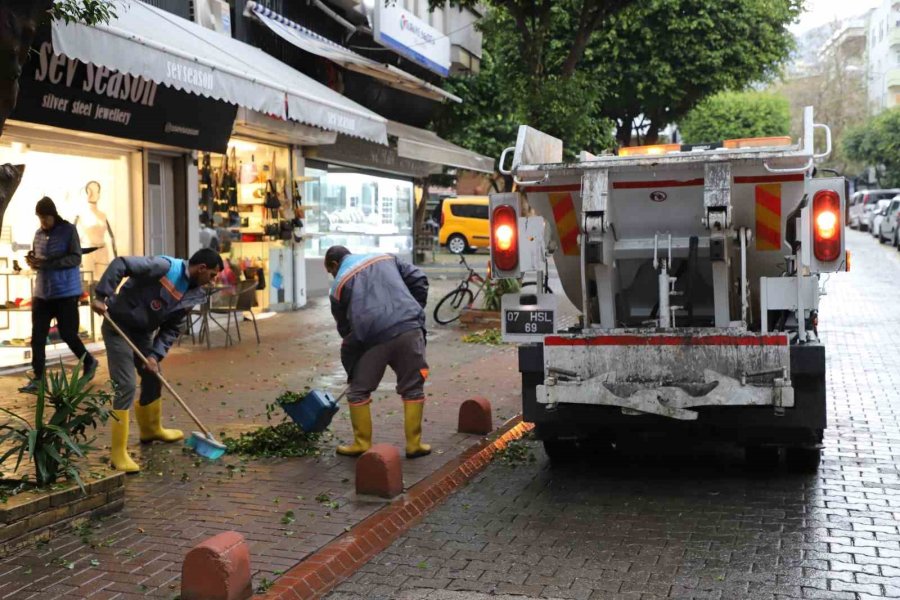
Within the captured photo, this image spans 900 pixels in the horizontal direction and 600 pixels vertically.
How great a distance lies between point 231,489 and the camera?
20.5ft

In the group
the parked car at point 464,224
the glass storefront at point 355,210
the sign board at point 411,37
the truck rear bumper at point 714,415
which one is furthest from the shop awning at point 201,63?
the parked car at point 464,224

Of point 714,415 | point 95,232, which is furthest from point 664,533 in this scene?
point 95,232

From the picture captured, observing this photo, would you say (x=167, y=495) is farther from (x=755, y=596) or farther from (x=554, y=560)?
(x=755, y=596)

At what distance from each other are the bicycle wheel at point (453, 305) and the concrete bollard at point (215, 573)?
1090 centimetres

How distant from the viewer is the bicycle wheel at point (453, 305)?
15.4 metres

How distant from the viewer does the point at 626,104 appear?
32438mm

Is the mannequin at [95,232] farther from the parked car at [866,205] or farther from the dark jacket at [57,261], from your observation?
the parked car at [866,205]

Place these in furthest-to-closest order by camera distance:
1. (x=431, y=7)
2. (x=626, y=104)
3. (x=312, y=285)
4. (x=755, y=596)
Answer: (x=626, y=104) < (x=312, y=285) < (x=431, y=7) < (x=755, y=596)

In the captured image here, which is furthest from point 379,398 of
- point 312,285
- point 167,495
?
point 312,285

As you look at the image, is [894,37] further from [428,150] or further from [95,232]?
[95,232]

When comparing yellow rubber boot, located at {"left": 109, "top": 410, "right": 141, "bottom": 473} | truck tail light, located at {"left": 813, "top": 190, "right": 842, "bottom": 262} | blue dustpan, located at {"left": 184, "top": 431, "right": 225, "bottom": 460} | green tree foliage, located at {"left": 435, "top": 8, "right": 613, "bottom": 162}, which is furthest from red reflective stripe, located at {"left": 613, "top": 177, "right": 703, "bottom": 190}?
green tree foliage, located at {"left": 435, "top": 8, "right": 613, "bottom": 162}

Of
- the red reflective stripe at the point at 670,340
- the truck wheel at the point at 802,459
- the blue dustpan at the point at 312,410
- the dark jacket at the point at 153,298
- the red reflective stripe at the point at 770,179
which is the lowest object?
the truck wheel at the point at 802,459

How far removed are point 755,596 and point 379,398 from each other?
525cm

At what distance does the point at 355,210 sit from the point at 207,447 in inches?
570
